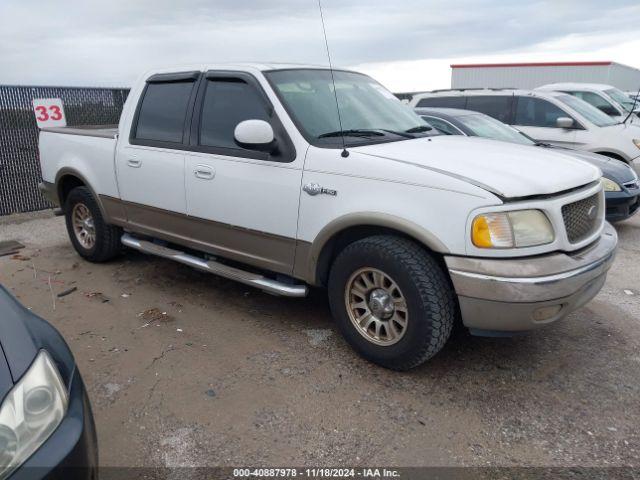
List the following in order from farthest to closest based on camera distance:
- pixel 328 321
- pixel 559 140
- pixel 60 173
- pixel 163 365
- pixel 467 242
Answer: pixel 559 140 < pixel 60 173 < pixel 328 321 < pixel 163 365 < pixel 467 242

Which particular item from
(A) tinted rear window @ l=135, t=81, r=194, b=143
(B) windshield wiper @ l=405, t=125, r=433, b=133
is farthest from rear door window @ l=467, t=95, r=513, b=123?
(A) tinted rear window @ l=135, t=81, r=194, b=143

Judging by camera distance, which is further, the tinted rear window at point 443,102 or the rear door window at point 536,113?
the tinted rear window at point 443,102

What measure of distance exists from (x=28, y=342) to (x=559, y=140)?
28.0 feet

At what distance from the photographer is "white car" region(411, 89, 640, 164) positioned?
324 inches

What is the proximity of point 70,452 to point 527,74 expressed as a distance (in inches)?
1040

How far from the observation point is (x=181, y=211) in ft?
14.3

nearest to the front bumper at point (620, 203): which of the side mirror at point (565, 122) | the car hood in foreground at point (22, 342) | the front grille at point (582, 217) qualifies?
the side mirror at point (565, 122)

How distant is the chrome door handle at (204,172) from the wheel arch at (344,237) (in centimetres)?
95

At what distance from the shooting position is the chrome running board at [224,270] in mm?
3746

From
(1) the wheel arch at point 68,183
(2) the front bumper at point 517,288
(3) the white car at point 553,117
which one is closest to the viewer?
(2) the front bumper at point 517,288

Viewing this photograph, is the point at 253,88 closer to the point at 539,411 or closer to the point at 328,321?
the point at 328,321

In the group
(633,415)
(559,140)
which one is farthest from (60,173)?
(559,140)

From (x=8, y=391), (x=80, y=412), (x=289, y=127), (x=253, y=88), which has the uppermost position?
(x=253, y=88)

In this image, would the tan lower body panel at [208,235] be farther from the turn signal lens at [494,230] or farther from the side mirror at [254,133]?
the turn signal lens at [494,230]
